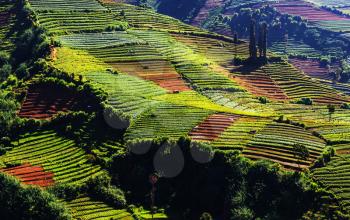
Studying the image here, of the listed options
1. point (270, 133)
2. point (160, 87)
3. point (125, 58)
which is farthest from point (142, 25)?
point (270, 133)

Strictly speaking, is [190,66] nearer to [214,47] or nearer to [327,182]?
[214,47]

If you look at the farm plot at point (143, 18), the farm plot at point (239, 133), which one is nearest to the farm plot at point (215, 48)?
the farm plot at point (143, 18)

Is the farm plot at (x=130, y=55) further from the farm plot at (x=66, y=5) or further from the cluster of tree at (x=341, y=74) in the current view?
the cluster of tree at (x=341, y=74)

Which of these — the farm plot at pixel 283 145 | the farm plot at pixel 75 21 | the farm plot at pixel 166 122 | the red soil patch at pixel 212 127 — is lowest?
the farm plot at pixel 283 145

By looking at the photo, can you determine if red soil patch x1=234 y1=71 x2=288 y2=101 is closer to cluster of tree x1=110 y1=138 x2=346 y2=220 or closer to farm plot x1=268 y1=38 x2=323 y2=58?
cluster of tree x1=110 y1=138 x2=346 y2=220

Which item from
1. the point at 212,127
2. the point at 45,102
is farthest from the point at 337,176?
the point at 45,102

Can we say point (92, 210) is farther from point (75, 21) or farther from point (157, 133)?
point (75, 21)

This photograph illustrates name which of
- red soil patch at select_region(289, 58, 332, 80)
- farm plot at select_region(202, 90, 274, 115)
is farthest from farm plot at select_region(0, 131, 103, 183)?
red soil patch at select_region(289, 58, 332, 80)
